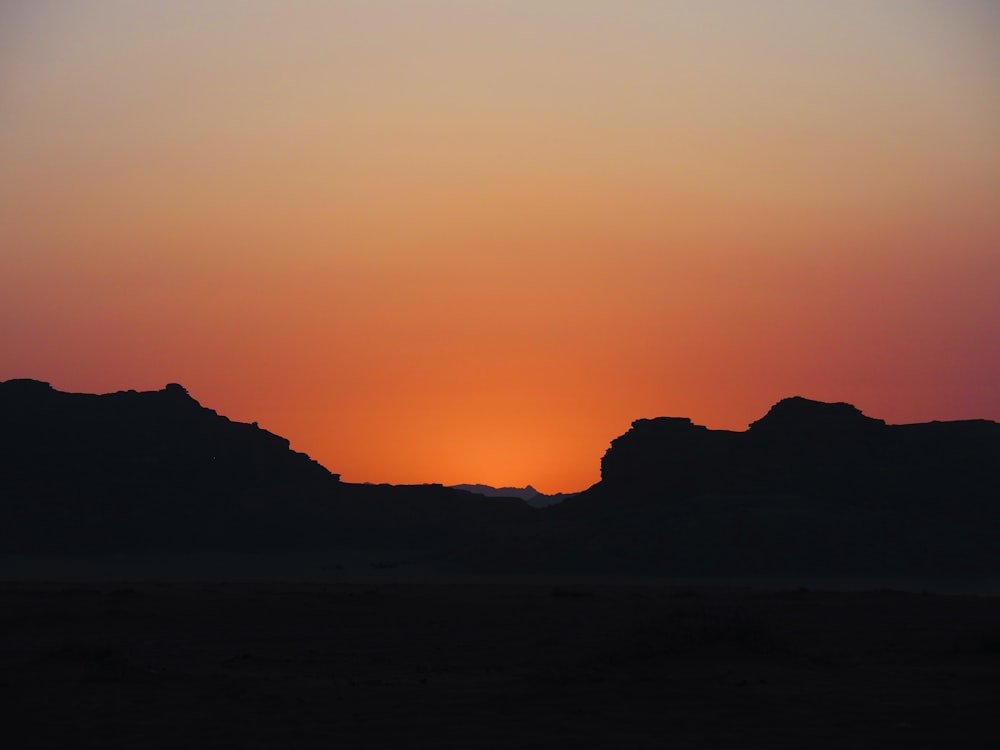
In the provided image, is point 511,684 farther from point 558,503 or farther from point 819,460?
point 558,503

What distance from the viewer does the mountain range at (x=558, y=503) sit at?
108m

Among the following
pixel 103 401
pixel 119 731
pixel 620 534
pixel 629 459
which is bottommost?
pixel 119 731

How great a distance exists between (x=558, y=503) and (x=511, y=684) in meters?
119

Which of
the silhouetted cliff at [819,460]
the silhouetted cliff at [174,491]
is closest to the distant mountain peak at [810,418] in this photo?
the silhouetted cliff at [819,460]

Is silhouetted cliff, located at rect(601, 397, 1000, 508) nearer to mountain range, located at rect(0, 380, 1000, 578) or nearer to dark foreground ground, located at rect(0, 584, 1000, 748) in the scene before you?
mountain range, located at rect(0, 380, 1000, 578)

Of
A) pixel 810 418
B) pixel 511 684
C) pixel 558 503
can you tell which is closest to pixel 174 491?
pixel 558 503

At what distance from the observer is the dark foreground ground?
68.6 ft

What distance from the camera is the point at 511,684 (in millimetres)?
27578

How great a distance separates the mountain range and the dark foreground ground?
198ft

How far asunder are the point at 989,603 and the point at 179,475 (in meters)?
115

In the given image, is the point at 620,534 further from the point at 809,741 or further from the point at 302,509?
the point at 809,741

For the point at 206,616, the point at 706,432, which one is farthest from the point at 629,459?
the point at 206,616

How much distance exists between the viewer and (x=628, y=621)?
48.1m

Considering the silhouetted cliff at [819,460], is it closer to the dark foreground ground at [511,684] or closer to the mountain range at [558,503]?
the mountain range at [558,503]
